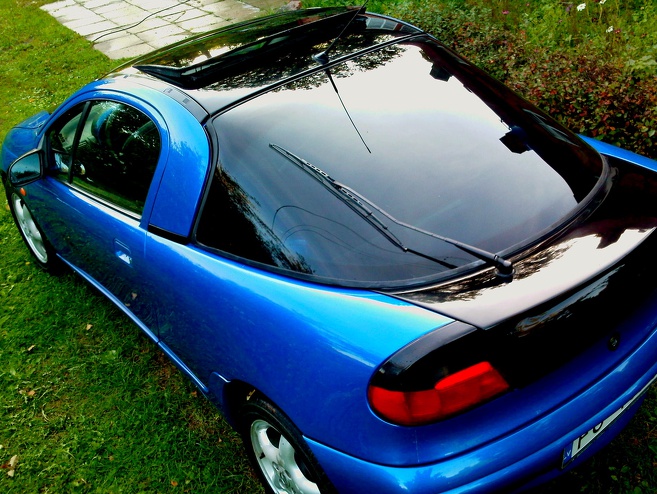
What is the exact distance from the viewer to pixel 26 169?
3793mm

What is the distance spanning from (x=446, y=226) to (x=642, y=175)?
0.92 meters

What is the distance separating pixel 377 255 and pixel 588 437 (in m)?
0.86

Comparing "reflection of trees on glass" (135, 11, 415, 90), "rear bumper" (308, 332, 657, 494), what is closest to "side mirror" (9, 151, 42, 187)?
"reflection of trees on glass" (135, 11, 415, 90)

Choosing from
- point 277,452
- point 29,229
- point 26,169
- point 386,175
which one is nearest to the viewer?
point 386,175

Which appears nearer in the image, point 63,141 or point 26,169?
point 63,141

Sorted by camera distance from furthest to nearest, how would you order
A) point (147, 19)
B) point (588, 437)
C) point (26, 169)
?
point (147, 19), point (26, 169), point (588, 437)

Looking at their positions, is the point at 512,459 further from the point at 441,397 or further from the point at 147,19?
the point at 147,19

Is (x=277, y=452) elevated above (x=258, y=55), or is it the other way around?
(x=258, y=55)

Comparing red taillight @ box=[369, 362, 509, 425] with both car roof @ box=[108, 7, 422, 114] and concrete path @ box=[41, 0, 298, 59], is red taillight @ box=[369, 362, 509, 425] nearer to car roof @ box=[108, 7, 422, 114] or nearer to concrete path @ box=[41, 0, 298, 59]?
car roof @ box=[108, 7, 422, 114]

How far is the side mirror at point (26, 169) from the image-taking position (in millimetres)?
3635

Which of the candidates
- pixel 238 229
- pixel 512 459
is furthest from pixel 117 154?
pixel 512 459

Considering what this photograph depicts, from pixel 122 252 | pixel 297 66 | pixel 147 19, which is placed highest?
pixel 297 66

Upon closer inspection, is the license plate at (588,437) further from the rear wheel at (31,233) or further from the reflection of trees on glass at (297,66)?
the rear wheel at (31,233)

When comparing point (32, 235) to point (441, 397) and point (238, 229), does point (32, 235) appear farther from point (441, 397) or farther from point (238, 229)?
point (441, 397)
